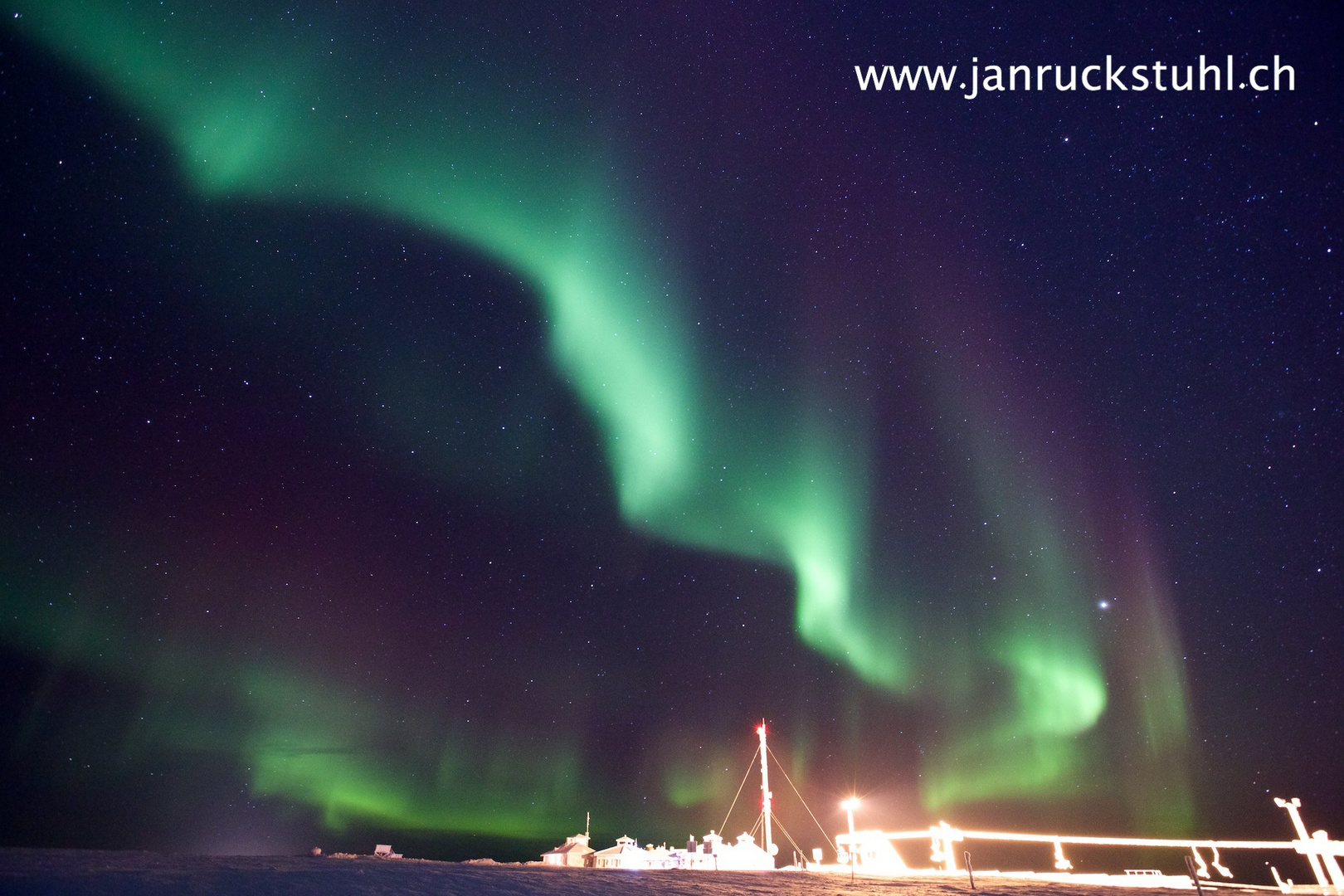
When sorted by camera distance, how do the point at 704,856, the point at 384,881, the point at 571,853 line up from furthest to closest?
the point at 571,853, the point at 704,856, the point at 384,881

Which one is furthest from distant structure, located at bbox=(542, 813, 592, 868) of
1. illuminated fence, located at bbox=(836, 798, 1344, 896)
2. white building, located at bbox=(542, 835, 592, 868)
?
illuminated fence, located at bbox=(836, 798, 1344, 896)

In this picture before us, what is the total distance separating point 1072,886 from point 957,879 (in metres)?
2.99

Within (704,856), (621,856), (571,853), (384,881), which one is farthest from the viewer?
(571,853)

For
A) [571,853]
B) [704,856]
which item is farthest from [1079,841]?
[571,853]

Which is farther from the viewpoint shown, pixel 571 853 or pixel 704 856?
pixel 571 853

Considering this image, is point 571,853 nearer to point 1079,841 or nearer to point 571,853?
point 571,853

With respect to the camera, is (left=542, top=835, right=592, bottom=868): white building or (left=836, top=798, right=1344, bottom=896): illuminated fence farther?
(left=542, top=835, right=592, bottom=868): white building

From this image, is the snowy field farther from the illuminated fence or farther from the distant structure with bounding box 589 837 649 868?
the distant structure with bounding box 589 837 649 868

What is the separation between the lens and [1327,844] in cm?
1683

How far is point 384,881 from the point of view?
45.8ft

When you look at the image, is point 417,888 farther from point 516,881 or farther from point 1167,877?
point 1167,877

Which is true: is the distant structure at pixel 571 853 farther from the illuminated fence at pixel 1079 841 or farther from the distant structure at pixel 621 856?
the illuminated fence at pixel 1079 841

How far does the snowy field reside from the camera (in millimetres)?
12242

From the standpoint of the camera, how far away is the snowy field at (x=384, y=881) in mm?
12242
